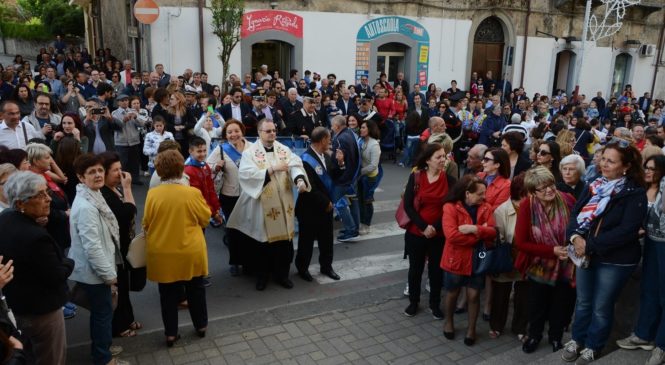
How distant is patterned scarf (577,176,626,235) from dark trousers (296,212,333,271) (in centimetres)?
284

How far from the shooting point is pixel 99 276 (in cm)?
A: 410

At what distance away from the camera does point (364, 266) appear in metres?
6.89

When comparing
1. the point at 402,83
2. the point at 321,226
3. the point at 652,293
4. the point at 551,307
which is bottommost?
the point at 551,307

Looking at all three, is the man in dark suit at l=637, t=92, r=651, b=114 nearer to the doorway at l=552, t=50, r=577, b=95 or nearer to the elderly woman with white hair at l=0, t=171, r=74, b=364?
the doorway at l=552, t=50, r=577, b=95

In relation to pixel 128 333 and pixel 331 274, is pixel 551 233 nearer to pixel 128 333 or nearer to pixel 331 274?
pixel 331 274

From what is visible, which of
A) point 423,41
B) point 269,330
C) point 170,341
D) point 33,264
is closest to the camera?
point 33,264

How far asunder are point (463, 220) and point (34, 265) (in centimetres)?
335

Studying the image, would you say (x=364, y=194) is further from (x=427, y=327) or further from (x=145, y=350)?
(x=145, y=350)

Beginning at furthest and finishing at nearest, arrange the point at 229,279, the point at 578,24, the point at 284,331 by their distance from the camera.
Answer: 1. the point at 578,24
2. the point at 229,279
3. the point at 284,331

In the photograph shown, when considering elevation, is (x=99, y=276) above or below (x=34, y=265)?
below

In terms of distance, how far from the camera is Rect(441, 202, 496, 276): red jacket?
4.75m

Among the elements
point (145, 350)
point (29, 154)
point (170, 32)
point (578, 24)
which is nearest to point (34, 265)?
point (145, 350)

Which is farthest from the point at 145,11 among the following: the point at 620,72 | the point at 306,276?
the point at 620,72

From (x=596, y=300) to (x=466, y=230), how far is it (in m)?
1.13
